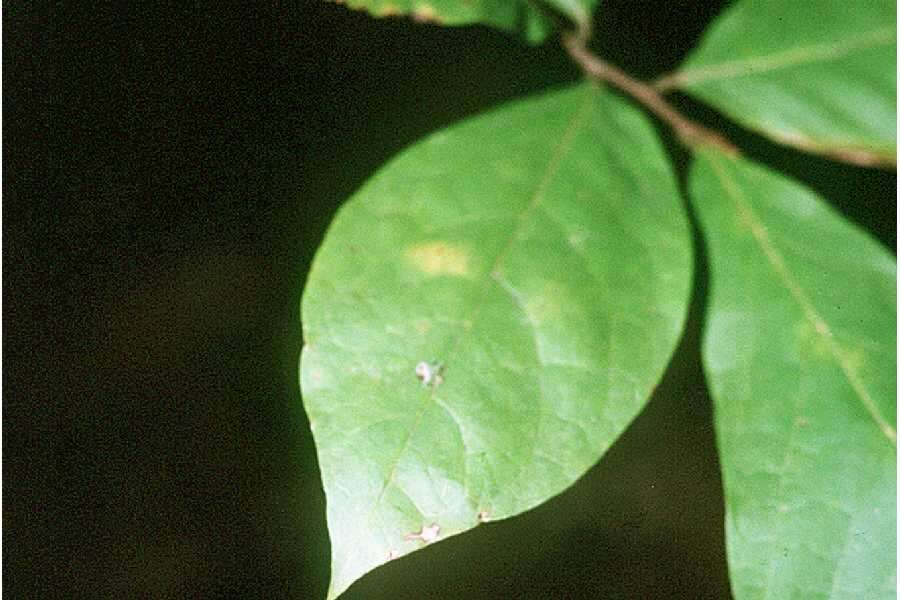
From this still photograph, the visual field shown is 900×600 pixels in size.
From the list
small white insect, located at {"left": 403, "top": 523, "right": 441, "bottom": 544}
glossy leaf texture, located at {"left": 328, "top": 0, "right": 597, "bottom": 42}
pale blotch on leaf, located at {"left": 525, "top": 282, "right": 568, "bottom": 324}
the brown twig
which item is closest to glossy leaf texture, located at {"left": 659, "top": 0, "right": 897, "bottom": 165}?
the brown twig

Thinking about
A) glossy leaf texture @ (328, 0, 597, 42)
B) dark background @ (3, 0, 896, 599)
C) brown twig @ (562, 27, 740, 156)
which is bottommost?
dark background @ (3, 0, 896, 599)

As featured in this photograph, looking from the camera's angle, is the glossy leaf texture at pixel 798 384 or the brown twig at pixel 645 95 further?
the brown twig at pixel 645 95

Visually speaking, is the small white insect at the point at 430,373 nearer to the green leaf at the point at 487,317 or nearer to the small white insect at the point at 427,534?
the green leaf at the point at 487,317

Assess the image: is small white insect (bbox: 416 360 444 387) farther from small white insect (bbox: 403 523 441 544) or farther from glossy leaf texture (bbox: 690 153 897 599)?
glossy leaf texture (bbox: 690 153 897 599)

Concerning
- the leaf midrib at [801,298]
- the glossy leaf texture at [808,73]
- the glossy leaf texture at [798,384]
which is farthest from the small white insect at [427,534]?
the glossy leaf texture at [808,73]

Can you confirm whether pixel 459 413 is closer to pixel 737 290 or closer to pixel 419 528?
pixel 419 528

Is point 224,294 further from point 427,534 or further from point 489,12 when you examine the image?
point 427,534
